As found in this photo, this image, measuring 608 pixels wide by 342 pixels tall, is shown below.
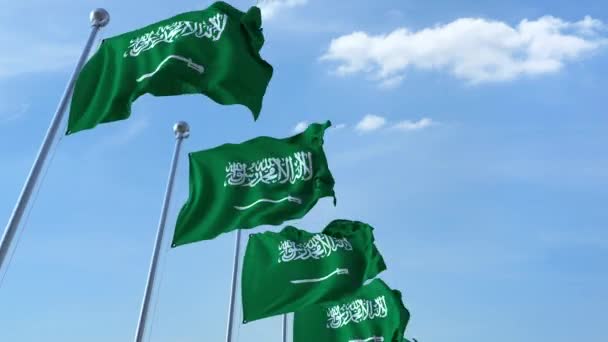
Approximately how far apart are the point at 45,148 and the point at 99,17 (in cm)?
266

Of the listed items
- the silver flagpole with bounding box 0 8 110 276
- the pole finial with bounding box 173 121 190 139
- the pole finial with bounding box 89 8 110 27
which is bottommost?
the silver flagpole with bounding box 0 8 110 276

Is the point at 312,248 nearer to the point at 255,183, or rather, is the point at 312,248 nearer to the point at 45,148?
the point at 255,183

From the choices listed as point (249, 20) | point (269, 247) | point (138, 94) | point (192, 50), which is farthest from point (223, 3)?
point (269, 247)

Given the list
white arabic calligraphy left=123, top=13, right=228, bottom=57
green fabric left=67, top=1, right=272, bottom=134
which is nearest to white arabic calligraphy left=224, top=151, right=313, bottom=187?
green fabric left=67, top=1, right=272, bottom=134

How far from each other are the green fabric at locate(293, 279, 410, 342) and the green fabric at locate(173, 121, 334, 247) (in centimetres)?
601

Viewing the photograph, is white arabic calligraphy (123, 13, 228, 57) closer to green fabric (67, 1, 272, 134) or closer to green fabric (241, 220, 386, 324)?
green fabric (67, 1, 272, 134)

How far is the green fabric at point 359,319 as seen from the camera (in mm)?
19766

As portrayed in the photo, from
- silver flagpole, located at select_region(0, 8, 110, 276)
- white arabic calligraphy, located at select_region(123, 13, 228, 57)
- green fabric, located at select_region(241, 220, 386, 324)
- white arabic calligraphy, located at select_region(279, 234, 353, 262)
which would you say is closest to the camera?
silver flagpole, located at select_region(0, 8, 110, 276)

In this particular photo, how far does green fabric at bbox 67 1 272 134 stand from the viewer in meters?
10.4

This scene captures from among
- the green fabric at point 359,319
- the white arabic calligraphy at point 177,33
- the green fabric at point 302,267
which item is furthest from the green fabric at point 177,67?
the green fabric at point 359,319

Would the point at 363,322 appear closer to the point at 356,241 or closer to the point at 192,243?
the point at 356,241

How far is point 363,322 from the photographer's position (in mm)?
20062

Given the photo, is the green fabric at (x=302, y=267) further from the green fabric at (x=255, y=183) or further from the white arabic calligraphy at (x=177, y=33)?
the white arabic calligraphy at (x=177, y=33)

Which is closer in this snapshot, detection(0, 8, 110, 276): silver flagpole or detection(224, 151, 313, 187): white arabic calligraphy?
detection(0, 8, 110, 276): silver flagpole
